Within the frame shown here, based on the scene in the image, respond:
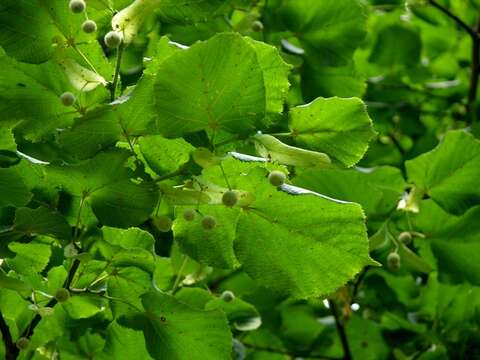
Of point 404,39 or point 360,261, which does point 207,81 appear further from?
point 404,39

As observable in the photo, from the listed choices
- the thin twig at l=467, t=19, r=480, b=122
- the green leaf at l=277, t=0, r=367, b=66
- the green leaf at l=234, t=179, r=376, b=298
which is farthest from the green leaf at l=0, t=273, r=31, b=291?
the thin twig at l=467, t=19, r=480, b=122

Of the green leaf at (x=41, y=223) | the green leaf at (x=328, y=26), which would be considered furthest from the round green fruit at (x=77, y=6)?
the green leaf at (x=328, y=26)

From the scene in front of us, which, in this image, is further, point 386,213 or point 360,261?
point 386,213

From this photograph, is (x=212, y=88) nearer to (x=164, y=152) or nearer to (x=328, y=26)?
(x=164, y=152)

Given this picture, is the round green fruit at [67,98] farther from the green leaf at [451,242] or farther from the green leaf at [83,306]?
the green leaf at [451,242]


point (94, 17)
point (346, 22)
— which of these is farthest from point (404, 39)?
point (94, 17)

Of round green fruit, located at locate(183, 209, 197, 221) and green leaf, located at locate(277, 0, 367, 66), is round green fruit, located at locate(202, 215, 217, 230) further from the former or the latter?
green leaf, located at locate(277, 0, 367, 66)
